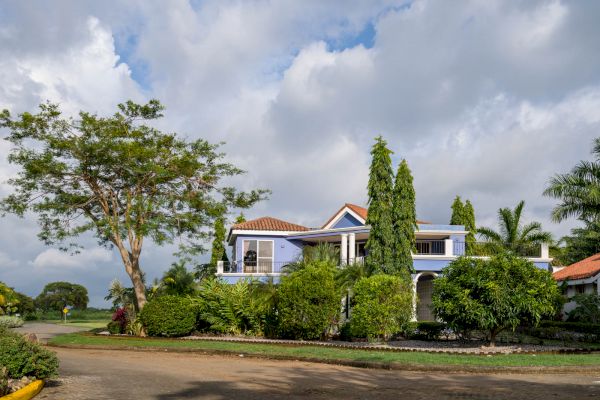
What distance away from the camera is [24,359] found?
11.3 meters

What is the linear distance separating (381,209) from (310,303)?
7.83 metres

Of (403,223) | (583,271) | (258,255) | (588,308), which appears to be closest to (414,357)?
(403,223)

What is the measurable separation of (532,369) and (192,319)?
1684 cm

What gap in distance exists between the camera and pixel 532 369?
1450 centimetres

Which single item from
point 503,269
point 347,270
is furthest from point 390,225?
point 503,269

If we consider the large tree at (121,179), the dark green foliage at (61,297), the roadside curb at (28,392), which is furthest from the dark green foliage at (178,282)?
the dark green foliage at (61,297)

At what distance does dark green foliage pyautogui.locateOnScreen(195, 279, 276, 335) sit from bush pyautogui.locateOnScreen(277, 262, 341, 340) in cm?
264

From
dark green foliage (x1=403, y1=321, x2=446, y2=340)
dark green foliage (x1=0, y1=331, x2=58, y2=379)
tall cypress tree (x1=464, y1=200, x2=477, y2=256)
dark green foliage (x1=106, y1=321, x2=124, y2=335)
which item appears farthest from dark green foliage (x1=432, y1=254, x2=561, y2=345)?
tall cypress tree (x1=464, y1=200, x2=477, y2=256)

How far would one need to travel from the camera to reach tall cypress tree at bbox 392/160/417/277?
31016mm

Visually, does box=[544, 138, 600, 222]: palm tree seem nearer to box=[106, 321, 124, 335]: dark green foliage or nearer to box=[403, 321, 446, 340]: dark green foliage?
box=[403, 321, 446, 340]: dark green foliage

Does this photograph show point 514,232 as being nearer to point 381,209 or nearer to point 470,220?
point 470,220

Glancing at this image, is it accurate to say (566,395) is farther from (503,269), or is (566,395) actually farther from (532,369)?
(503,269)

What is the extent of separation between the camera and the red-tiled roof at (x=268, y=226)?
4084 centimetres

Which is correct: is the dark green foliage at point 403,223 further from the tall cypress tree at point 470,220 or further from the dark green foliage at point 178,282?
the tall cypress tree at point 470,220
